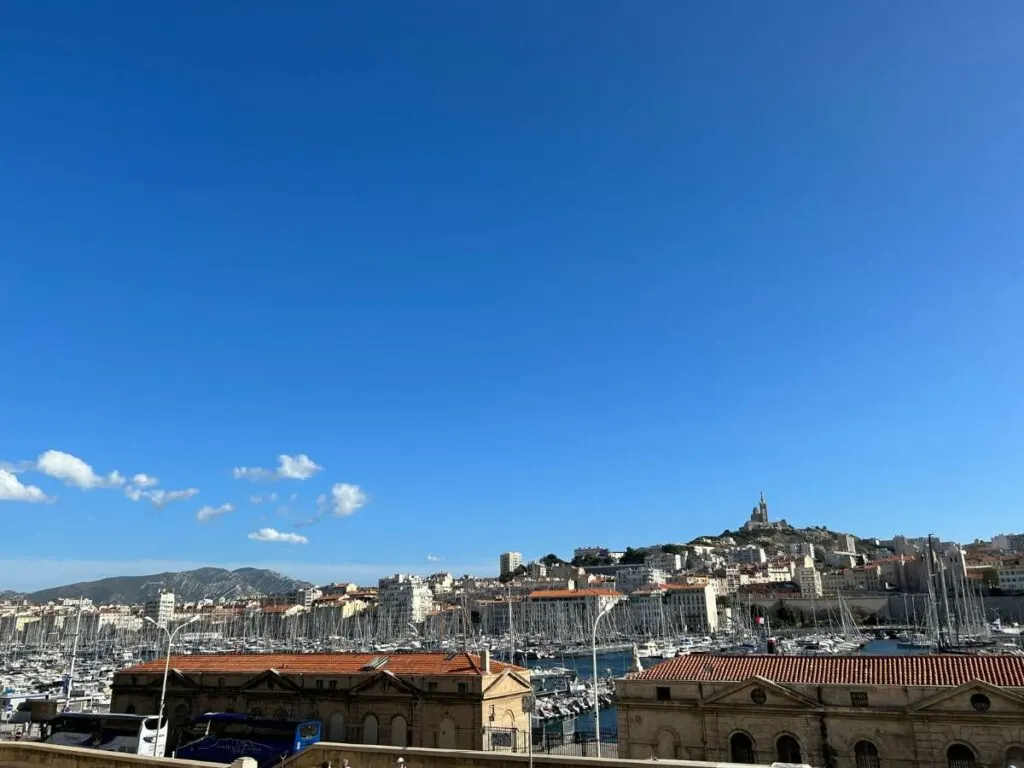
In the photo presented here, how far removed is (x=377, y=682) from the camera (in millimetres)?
37344

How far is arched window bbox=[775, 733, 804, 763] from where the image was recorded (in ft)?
90.5

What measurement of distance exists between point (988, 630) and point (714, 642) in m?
47.8

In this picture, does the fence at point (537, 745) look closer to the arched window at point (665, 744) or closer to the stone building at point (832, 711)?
the arched window at point (665, 744)

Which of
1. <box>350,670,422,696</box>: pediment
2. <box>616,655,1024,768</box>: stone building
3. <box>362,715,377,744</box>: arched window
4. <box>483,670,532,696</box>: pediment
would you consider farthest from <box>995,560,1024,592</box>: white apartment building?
<box>362,715,377,744</box>: arched window

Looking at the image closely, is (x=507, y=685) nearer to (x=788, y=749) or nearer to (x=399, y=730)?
(x=399, y=730)

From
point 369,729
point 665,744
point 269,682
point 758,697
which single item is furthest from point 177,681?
point 758,697

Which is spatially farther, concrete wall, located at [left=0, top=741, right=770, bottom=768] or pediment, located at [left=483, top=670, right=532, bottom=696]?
pediment, located at [left=483, top=670, right=532, bottom=696]

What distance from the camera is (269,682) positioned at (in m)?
40.1

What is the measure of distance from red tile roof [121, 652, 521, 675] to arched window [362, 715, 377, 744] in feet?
7.78

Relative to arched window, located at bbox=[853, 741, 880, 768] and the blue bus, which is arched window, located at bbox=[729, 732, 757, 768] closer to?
arched window, located at bbox=[853, 741, 880, 768]

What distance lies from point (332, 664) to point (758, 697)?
76.9 ft

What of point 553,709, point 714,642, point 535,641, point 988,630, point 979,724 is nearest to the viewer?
point 979,724

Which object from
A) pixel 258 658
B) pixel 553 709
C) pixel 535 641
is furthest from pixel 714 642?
pixel 258 658

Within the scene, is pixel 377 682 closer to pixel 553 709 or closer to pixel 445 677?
pixel 445 677
